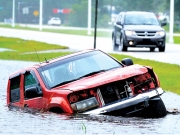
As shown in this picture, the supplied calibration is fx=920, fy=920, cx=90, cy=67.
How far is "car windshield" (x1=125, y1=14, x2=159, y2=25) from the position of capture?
40531mm

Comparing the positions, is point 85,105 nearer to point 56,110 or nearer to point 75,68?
point 56,110

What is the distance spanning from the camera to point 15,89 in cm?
1647

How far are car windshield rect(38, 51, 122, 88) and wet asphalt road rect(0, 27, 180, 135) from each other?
0.65 meters

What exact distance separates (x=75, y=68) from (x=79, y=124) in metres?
2.08

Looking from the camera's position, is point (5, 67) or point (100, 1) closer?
point (5, 67)

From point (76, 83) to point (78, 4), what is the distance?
11692 centimetres

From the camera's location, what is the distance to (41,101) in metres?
15.2

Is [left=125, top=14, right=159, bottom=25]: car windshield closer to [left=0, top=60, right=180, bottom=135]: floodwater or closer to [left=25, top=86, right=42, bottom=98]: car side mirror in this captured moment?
[left=0, top=60, right=180, bottom=135]: floodwater

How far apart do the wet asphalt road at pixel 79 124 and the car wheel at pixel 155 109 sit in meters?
0.18

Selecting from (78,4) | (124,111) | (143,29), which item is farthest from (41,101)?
(78,4)

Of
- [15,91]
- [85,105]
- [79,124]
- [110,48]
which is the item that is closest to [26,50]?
[110,48]

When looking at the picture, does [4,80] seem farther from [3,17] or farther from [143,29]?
[3,17]

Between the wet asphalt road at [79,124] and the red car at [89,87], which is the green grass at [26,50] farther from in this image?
the wet asphalt road at [79,124]

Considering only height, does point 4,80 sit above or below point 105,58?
below
